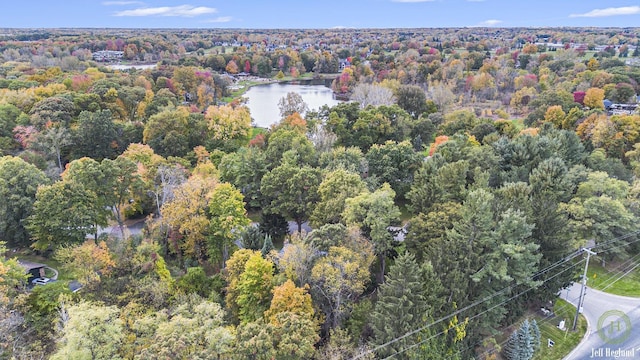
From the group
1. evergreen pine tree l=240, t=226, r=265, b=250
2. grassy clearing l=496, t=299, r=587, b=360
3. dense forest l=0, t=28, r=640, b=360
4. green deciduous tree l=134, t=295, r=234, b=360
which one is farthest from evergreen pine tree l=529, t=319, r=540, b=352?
evergreen pine tree l=240, t=226, r=265, b=250

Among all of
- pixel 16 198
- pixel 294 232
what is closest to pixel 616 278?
pixel 294 232

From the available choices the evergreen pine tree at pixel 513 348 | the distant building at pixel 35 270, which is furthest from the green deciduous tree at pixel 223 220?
the evergreen pine tree at pixel 513 348

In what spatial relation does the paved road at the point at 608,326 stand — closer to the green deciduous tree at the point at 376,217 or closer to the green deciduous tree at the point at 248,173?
the green deciduous tree at the point at 376,217

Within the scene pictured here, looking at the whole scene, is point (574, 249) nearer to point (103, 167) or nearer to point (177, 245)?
point (177, 245)

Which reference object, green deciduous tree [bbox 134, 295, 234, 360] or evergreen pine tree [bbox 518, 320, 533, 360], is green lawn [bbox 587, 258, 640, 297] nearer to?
evergreen pine tree [bbox 518, 320, 533, 360]

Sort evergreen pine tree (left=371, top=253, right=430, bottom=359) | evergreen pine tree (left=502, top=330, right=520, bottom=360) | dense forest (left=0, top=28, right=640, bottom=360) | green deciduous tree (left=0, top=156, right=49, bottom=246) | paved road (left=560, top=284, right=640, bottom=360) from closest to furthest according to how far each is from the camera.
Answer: evergreen pine tree (left=371, top=253, right=430, bottom=359)
dense forest (left=0, top=28, right=640, bottom=360)
evergreen pine tree (left=502, top=330, right=520, bottom=360)
paved road (left=560, top=284, right=640, bottom=360)
green deciduous tree (left=0, top=156, right=49, bottom=246)

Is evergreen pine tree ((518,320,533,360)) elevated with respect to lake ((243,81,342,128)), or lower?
lower

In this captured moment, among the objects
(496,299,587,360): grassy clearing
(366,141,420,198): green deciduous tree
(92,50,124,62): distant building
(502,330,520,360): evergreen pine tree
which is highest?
(92,50,124,62): distant building

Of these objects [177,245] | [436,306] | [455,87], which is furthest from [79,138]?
[455,87]
